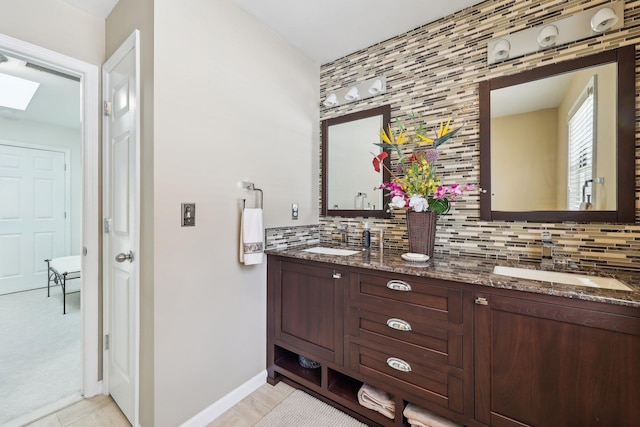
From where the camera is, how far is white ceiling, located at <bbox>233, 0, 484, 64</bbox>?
5.78 feet

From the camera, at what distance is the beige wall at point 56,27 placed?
4.91 feet

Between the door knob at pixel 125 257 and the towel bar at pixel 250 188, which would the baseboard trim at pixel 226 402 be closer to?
the door knob at pixel 125 257

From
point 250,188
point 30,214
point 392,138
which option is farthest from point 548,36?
point 30,214

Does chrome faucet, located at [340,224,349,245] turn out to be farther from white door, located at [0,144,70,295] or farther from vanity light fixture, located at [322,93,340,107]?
white door, located at [0,144,70,295]

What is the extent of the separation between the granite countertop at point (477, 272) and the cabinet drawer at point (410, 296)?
0.19ft

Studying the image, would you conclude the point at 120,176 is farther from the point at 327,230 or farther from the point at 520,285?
the point at 520,285

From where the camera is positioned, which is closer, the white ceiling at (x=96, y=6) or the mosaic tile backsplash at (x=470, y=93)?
the mosaic tile backsplash at (x=470, y=93)

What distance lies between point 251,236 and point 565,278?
1.69m

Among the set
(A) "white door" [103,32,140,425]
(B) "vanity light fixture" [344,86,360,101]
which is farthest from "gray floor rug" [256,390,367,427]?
(B) "vanity light fixture" [344,86,360,101]

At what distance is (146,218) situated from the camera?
1.42m

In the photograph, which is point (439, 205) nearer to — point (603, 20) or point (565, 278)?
point (565, 278)

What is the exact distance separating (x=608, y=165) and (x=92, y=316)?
3.15m

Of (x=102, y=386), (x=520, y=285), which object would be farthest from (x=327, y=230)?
(x=102, y=386)

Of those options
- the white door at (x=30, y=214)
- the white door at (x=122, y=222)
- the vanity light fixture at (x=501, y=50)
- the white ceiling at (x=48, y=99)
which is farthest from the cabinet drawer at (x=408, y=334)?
the white door at (x=30, y=214)
